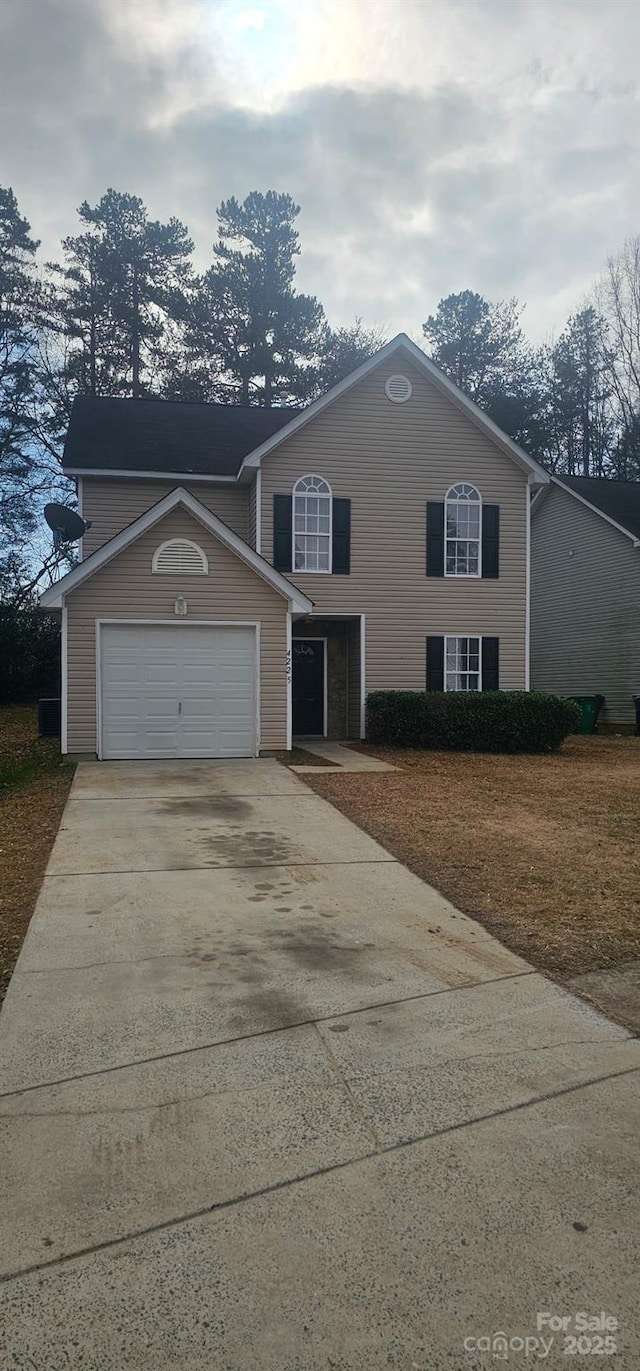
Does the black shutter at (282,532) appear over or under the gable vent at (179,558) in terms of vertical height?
over

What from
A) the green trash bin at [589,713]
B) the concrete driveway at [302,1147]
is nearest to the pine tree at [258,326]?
the green trash bin at [589,713]

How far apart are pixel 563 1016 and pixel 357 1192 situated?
1.78 meters

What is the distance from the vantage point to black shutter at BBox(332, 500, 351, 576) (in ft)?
57.9

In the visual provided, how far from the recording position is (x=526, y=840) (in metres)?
7.98

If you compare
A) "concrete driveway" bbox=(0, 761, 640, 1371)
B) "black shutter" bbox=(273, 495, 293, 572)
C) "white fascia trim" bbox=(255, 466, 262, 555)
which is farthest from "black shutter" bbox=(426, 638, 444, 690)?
"concrete driveway" bbox=(0, 761, 640, 1371)

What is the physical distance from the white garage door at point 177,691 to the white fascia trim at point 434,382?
4663mm

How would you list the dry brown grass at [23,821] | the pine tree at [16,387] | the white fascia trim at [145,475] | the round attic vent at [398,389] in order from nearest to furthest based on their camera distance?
the dry brown grass at [23,821]
the white fascia trim at [145,475]
the round attic vent at [398,389]
the pine tree at [16,387]

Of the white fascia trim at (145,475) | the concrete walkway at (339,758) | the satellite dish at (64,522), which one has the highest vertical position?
the white fascia trim at (145,475)

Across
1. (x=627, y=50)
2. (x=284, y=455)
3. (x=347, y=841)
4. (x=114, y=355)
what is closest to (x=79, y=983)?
(x=347, y=841)

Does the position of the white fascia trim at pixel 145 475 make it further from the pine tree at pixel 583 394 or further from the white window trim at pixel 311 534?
the pine tree at pixel 583 394

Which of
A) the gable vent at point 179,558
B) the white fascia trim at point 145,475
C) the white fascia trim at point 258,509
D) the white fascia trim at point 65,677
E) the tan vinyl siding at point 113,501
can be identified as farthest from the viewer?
the tan vinyl siding at point 113,501

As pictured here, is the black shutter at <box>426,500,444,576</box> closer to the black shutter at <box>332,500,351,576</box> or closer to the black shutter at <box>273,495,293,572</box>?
the black shutter at <box>332,500,351,576</box>

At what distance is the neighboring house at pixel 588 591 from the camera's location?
73.8 ft

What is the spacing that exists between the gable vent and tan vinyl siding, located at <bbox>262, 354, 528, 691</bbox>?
358cm
